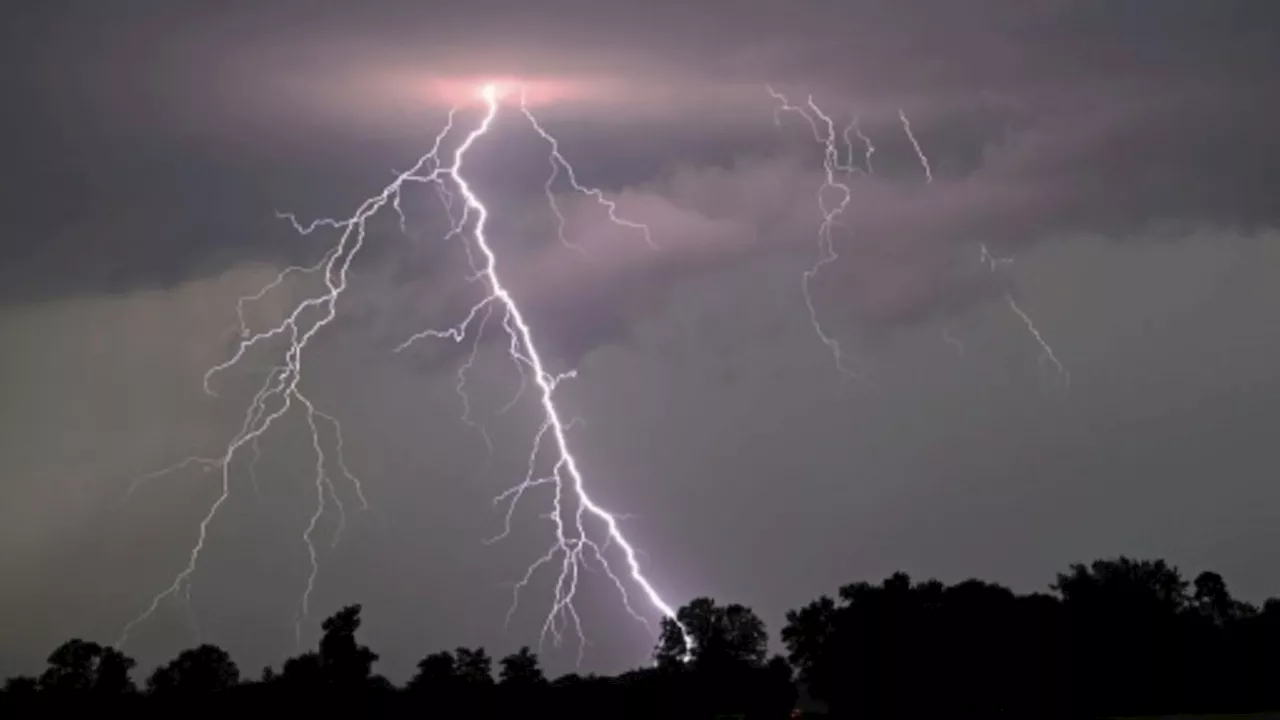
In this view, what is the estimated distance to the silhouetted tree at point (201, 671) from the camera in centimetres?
8575

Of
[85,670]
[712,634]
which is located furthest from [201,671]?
[712,634]

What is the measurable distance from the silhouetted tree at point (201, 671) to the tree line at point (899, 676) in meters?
0.28

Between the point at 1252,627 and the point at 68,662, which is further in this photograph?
the point at 68,662

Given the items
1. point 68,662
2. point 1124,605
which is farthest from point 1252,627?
point 68,662

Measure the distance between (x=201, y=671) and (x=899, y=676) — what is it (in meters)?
44.2

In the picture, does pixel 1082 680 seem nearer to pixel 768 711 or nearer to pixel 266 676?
pixel 768 711

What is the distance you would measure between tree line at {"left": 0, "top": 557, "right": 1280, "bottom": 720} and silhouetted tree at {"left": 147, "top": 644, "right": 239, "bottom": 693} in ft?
0.93

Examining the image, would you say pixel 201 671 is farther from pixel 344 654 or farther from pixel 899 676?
pixel 899 676

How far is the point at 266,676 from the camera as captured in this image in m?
81.9

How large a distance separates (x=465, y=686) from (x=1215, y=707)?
4011cm

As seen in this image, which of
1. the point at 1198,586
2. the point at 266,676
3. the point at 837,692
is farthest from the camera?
the point at 1198,586

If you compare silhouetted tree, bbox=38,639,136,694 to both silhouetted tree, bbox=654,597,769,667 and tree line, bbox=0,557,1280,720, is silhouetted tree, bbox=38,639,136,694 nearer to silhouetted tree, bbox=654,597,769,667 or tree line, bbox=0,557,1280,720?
tree line, bbox=0,557,1280,720

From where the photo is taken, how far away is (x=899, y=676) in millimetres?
73375

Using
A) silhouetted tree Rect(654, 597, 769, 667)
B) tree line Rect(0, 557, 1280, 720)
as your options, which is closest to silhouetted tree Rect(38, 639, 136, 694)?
tree line Rect(0, 557, 1280, 720)
